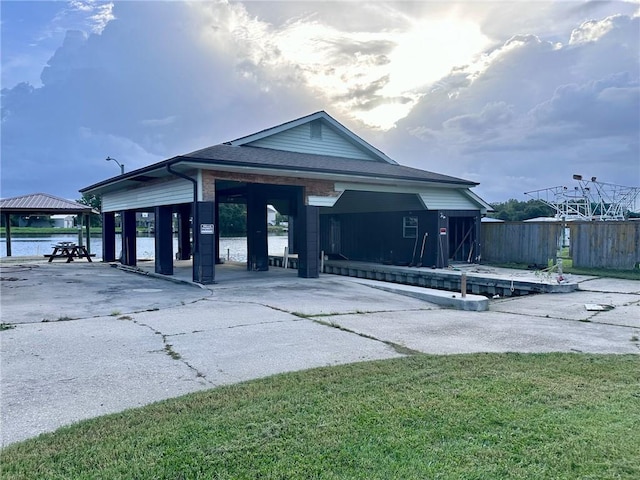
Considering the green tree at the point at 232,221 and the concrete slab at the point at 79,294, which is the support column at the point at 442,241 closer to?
the concrete slab at the point at 79,294

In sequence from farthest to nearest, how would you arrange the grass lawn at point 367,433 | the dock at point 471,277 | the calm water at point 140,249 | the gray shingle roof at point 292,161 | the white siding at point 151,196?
the calm water at point 140,249 → the dock at point 471,277 → the white siding at point 151,196 → the gray shingle roof at point 292,161 → the grass lawn at point 367,433

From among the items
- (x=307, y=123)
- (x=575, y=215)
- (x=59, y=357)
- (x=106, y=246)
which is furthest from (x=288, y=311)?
(x=575, y=215)

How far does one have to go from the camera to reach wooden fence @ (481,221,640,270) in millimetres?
16375

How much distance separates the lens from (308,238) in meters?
14.7

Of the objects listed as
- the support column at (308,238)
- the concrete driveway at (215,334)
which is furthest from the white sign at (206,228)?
the support column at (308,238)

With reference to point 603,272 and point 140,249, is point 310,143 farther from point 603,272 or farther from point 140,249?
point 140,249

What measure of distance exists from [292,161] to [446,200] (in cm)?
752

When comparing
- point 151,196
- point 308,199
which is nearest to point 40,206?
point 151,196

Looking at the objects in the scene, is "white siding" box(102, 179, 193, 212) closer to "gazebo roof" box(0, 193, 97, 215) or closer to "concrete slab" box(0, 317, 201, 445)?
"gazebo roof" box(0, 193, 97, 215)

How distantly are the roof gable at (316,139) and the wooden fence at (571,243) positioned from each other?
6.37 meters

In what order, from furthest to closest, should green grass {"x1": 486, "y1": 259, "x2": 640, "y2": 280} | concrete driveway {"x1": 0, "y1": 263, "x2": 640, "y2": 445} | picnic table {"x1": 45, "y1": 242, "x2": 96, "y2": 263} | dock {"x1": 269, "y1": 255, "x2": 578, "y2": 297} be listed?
picnic table {"x1": 45, "y1": 242, "x2": 96, "y2": 263}, green grass {"x1": 486, "y1": 259, "x2": 640, "y2": 280}, dock {"x1": 269, "y1": 255, "x2": 578, "y2": 297}, concrete driveway {"x1": 0, "y1": 263, "x2": 640, "y2": 445}

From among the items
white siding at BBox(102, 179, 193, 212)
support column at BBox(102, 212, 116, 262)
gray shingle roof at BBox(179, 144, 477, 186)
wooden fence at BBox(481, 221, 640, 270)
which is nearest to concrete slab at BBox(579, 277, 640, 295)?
wooden fence at BBox(481, 221, 640, 270)

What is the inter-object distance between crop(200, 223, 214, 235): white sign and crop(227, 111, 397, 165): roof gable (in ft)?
14.0

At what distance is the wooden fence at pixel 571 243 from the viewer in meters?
16.4
